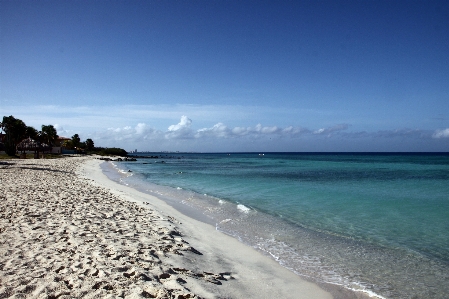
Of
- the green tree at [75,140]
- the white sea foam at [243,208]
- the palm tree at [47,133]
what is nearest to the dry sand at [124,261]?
the white sea foam at [243,208]

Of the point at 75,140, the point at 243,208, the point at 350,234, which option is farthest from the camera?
the point at 75,140

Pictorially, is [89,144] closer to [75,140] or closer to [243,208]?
[75,140]

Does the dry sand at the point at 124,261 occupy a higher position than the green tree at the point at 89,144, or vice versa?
the green tree at the point at 89,144

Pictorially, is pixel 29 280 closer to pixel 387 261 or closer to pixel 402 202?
pixel 387 261

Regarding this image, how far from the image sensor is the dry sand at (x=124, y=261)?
4254mm

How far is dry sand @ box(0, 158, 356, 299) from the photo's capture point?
425cm

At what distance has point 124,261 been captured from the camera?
531cm

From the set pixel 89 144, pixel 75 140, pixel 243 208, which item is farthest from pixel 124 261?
pixel 89 144

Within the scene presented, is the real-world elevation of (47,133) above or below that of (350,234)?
above

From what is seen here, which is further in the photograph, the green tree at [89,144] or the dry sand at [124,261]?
the green tree at [89,144]

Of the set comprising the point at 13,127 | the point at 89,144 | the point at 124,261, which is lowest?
the point at 124,261

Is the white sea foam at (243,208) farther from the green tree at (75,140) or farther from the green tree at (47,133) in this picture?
the green tree at (75,140)

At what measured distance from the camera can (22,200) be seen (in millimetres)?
10805

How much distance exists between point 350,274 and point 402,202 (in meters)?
12.1
